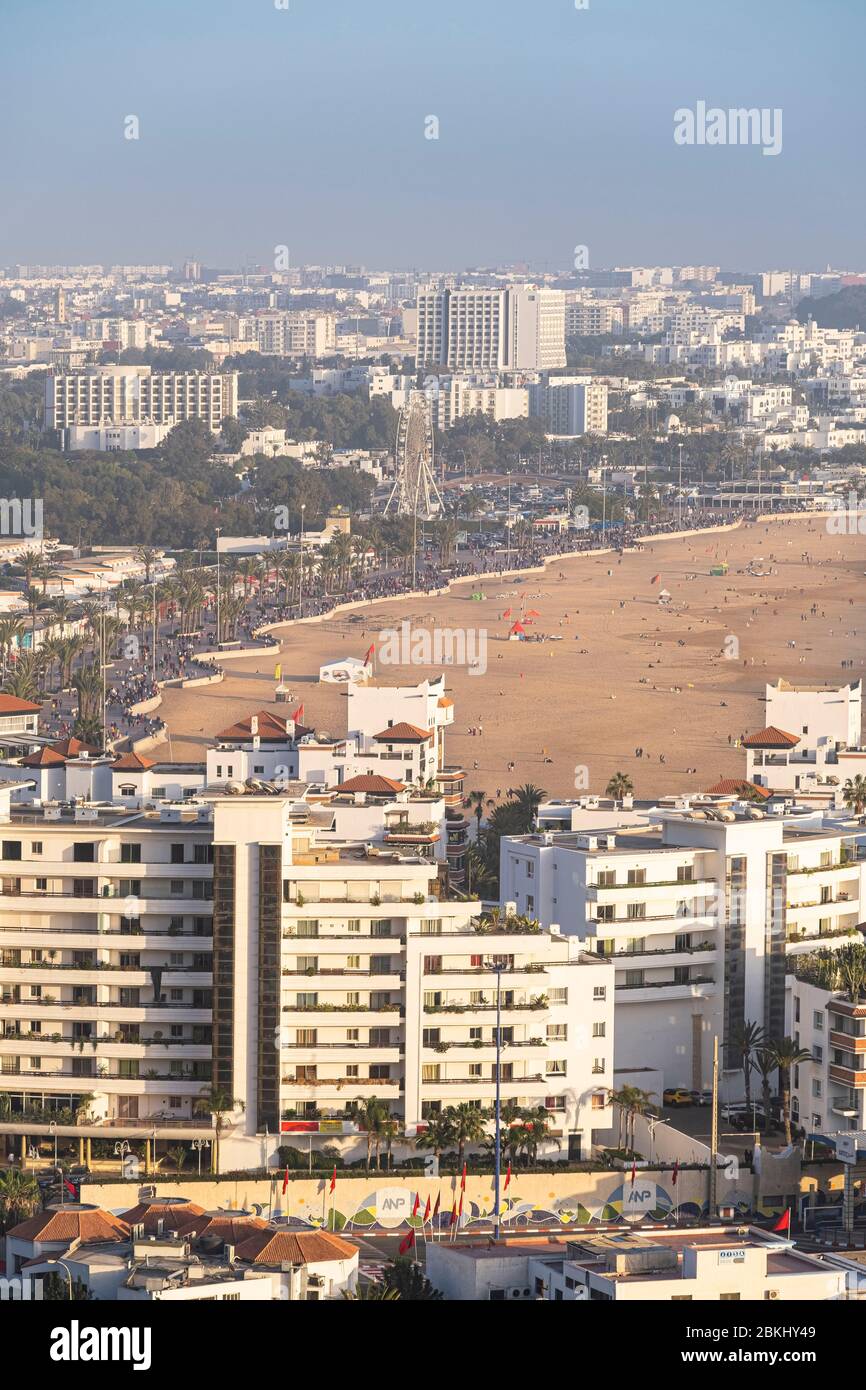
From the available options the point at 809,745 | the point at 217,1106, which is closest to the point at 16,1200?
the point at 217,1106

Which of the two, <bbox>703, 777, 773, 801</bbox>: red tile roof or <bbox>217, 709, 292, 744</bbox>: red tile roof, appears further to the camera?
<bbox>217, 709, 292, 744</bbox>: red tile roof

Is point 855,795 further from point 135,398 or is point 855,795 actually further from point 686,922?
point 135,398

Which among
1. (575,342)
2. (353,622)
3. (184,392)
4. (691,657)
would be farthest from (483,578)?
(575,342)

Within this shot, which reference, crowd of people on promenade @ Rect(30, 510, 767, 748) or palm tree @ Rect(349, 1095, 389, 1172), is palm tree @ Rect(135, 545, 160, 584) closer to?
crowd of people on promenade @ Rect(30, 510, 767, 748)

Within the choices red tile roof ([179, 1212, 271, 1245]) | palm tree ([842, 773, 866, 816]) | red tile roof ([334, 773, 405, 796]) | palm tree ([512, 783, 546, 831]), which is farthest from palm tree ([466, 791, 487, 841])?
red tile roof ([179, 1212, 271, 1245])

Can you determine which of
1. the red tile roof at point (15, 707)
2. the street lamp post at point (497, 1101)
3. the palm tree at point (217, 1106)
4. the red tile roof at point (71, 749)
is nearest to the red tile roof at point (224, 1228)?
the street lamp post at point (497, 1101)

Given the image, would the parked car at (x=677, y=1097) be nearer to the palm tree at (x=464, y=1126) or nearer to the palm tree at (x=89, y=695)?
the palm tree at (x=464, y=1126)

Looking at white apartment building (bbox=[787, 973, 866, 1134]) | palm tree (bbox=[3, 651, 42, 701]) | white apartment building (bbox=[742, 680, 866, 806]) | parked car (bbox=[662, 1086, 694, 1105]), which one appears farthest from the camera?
palm tree (bbox=[3, 651, 42, 701])
